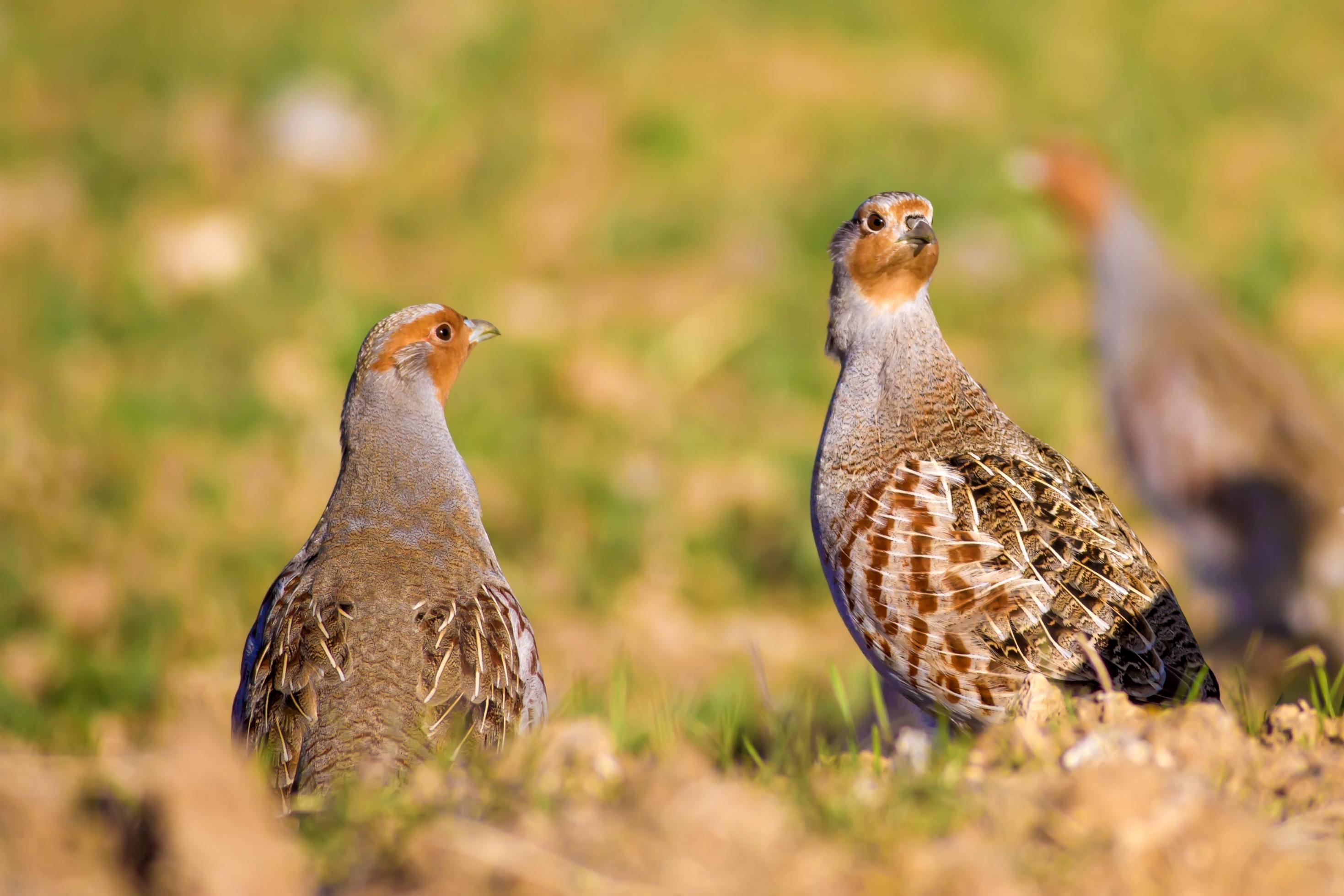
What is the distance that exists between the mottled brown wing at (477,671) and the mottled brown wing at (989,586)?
35.0 inches

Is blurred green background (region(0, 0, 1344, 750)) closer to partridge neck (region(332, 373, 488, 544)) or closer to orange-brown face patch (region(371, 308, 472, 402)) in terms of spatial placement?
partridge neck (region(332, 373, 488, 544))

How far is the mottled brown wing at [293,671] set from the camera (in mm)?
3400

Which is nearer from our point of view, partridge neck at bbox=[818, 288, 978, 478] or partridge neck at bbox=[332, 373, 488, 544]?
partridge neck at bbox=[818, 288, 978, 478]

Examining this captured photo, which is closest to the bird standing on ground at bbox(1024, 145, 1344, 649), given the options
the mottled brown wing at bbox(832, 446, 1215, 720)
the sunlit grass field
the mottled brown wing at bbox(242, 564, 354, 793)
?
the sunlit grass field

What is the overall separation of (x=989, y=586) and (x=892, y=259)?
1.01 metres

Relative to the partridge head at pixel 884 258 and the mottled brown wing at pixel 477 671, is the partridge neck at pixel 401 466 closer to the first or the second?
the mottled brown wing at pixel 477 671

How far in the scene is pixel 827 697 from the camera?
5.51 m

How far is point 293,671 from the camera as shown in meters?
3.48

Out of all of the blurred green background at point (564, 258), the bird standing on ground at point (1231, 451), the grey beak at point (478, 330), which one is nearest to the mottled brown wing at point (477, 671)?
the grey beak at point (478, 330)

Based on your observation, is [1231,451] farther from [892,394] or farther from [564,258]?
[564,258]

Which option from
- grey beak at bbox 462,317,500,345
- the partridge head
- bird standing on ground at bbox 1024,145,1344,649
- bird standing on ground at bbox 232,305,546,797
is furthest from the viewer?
bird standing on ground at bbox 1024,145,1344,649

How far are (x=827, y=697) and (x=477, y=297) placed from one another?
5.48 m

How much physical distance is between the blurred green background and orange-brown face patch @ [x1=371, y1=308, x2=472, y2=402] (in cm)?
148

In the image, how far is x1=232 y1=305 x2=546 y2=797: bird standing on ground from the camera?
3.39 metres
